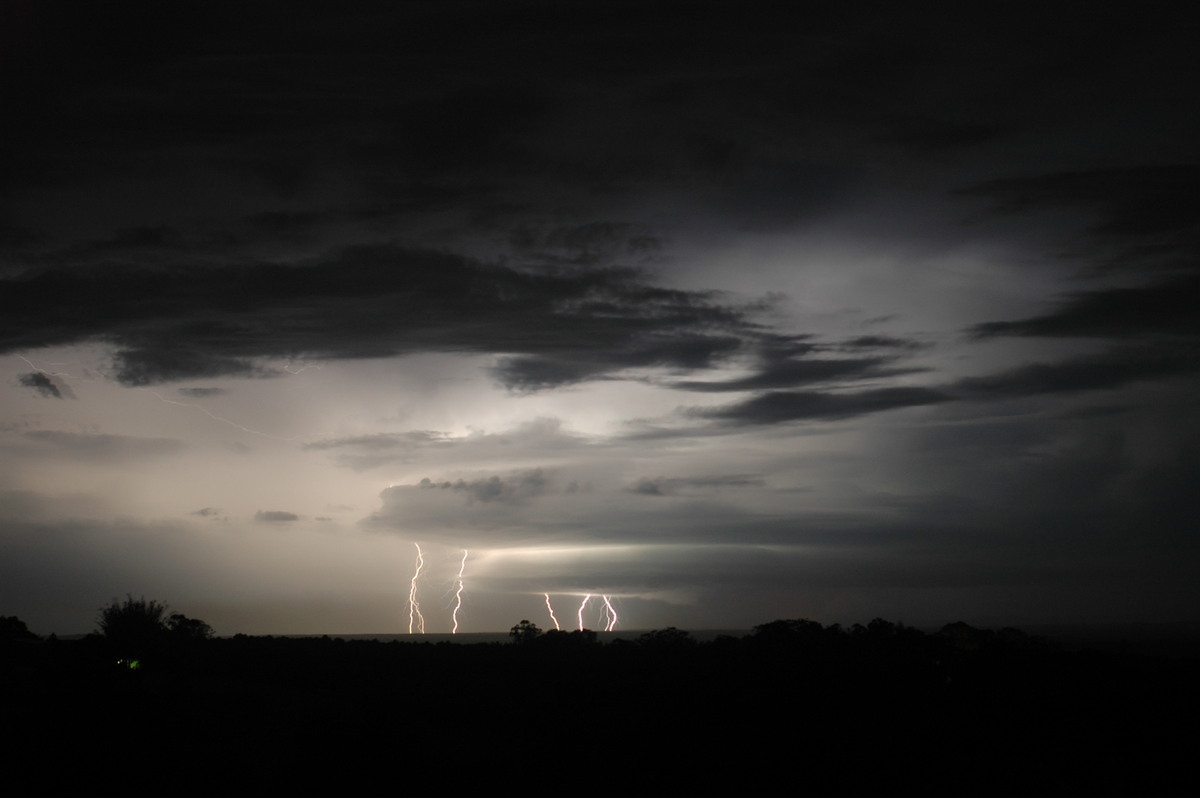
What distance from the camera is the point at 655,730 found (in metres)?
30.5

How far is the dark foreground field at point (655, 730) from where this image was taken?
24.8m

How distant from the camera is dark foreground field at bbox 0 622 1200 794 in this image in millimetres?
24844

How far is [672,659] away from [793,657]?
1111 centimetres

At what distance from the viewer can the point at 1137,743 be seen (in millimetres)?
26734

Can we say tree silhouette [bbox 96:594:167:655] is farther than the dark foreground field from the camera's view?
Yes

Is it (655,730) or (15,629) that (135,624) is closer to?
(15,629)

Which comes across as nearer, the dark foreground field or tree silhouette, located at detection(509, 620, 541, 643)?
the dark foreground field

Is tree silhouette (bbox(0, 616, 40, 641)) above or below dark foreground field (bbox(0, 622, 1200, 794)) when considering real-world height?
above

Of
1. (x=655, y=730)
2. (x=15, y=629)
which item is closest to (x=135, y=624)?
(x=15, y=629)

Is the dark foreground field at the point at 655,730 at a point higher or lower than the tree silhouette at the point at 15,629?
lower

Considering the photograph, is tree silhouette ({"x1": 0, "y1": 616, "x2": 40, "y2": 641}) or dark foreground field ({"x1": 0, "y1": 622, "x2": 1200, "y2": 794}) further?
tree silhouette ({"x1": 0, "y1": 616, "x2": 40, "y2": 641})

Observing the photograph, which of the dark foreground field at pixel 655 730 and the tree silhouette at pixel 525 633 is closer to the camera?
the dark foreground field at pixel 655 730

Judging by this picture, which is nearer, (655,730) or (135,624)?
(655,730)

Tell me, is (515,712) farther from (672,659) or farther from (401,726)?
(672,659)
